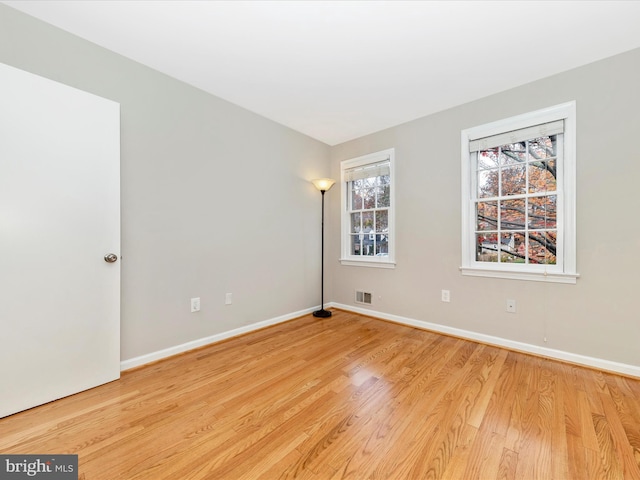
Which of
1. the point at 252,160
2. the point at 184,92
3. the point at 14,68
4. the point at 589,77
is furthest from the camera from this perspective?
the point at 252,160

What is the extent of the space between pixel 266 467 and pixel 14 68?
2.61 meters

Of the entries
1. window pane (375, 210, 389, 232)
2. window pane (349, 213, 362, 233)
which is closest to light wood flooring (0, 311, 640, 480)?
window pane (375, 210, 389, 232)

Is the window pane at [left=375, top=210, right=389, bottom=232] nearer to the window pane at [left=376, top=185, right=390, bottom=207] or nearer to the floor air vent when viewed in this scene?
the window pane at [left=376, top=185, right=390, bottom=207]

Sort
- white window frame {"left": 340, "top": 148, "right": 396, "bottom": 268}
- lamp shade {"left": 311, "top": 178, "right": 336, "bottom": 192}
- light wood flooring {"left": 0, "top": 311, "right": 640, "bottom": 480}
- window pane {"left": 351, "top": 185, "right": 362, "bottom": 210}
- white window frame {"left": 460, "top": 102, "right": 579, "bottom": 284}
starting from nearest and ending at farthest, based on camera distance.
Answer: light wood flooring {"left": 0, "top": 311, "right": 640, "bottom": 480}, white window frame {"left": 460, "top": 102, "right": 579, "bottom": 284}, white window frame {"left": 340, "top": 148, "right": 396, "bottom": 268}, lamp shade {"left": 311, "top": 178, "right": 336, "bottom": 192}, window pane {"left": 351, "top": 185, "right": 362, "bottom": 210}

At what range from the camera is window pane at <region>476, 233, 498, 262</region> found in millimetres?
2744

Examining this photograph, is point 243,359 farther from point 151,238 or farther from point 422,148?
point 422,148

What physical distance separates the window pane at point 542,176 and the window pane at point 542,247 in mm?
413

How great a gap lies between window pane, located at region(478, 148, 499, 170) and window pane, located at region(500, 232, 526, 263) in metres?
0.72

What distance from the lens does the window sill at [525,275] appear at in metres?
2.29

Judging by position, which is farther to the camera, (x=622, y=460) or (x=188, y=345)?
(x=188, y=345)

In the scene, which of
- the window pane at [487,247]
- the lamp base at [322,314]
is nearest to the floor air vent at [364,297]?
the lamp base at [322,314]

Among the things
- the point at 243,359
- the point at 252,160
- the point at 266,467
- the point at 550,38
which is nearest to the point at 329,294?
the point at 243,359

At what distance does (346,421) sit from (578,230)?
239cm

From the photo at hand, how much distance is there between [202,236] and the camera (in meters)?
2.61
